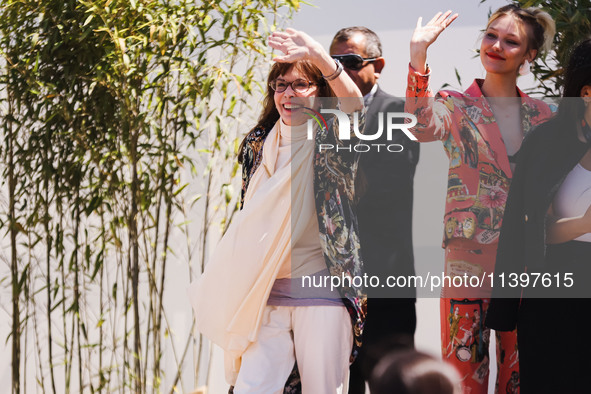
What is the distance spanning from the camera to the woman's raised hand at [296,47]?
2.35 meters

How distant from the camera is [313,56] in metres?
2.37

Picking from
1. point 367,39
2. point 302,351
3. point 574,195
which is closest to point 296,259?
point 302,351

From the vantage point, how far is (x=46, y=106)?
3607 mm

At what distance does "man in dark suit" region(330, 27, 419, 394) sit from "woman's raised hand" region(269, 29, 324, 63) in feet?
1.65

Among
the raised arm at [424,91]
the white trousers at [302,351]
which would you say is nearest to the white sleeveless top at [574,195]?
the raised arm at [424,91]

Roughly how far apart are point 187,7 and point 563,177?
1.80m

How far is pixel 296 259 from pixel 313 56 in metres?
0.59

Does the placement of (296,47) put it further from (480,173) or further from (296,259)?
(480,173)

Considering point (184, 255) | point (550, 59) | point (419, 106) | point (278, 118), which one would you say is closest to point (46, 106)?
point (184, 255)

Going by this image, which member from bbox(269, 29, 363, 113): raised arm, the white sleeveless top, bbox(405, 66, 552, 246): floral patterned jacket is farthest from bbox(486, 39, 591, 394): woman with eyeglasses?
bbox(269, 29, 363, 113): raised arm

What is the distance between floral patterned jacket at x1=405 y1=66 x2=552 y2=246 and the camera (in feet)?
8.54

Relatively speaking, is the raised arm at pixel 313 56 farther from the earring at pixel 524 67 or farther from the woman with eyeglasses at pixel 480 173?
the earring at pixel 524 67

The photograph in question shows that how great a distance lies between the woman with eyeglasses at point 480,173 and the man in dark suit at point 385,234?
0.21 metres

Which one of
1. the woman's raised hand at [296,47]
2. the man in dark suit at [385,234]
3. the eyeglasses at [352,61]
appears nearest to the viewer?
the woman's raised hand at [296,47]
